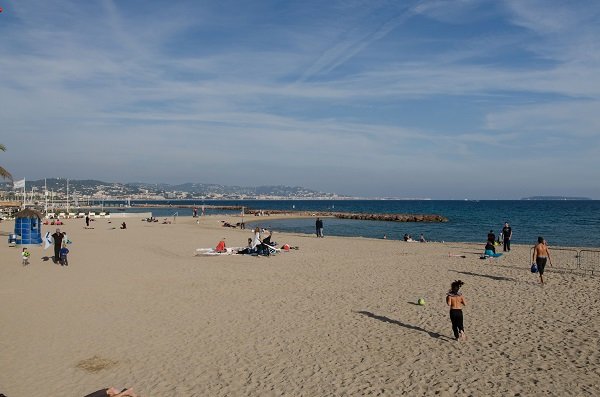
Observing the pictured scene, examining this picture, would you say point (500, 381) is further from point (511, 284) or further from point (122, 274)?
point (122, 274)

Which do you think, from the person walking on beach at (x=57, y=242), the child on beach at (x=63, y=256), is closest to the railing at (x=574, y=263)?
the child on beach at (x=63, y=256)

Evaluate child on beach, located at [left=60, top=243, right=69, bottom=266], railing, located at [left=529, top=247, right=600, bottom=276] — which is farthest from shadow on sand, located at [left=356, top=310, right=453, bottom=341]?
child on beach, located at [left=60, top=243, right=69, bottom=266]

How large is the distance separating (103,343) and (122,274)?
8.08 m

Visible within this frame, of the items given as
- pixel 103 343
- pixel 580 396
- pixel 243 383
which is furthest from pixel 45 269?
pixel 580 396

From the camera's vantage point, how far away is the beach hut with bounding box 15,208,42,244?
24.5 metres

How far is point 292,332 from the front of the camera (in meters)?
9.86

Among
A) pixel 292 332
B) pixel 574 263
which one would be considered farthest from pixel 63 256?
pixel 574 263

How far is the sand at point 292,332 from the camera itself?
7.27 metres

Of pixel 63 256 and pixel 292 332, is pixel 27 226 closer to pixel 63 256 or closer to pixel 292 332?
pixel 63 256

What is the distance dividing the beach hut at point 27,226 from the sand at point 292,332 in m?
7.38

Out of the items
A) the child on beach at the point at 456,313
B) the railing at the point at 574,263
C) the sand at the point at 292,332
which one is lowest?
the sand at the point at 292,332

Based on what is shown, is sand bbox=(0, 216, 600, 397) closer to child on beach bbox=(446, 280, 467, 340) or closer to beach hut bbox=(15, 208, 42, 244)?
child on beach bbox=(446, 280, 467, 340)

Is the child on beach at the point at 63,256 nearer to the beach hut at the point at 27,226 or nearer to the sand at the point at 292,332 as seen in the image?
the sand at the point at 292,332

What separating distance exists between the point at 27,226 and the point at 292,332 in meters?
20.7
